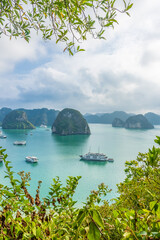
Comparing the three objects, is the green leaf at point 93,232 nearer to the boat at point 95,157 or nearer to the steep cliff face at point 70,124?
the boat at point 95,157

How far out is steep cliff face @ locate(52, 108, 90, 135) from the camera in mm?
89819

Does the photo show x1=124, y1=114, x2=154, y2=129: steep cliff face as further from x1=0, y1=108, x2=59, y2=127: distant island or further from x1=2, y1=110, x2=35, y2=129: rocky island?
x1=2, y1=110, x2=35, y2=129: rocky island

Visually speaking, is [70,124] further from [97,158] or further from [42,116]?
[42,116]

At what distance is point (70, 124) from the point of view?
9306 centimetres

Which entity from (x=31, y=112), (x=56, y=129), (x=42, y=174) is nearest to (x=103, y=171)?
(x=42, y=174)

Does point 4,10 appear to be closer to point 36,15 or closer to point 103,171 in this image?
point 36,15

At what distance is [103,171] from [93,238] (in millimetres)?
30703

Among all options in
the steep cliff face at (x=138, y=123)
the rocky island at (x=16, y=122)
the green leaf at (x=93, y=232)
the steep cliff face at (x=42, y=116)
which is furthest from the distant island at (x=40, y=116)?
the green leaf at (x=93, y=232)

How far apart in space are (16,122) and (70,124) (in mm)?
48462

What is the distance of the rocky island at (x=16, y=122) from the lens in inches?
4355

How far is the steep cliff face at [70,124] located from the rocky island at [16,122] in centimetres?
2967

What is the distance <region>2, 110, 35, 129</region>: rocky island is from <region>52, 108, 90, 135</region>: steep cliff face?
29.7m

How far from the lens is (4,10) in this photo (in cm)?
232

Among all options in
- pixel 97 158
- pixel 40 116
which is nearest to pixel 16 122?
pixel 40 116
